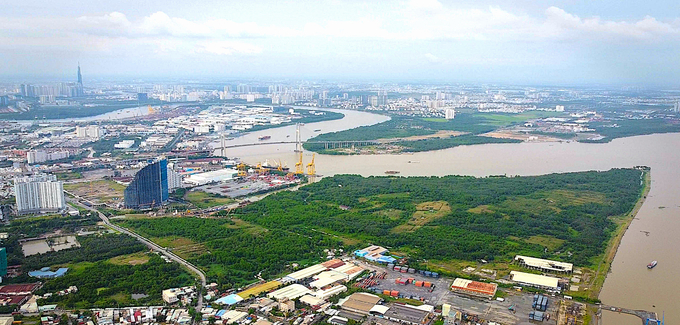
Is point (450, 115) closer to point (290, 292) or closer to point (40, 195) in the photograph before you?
point (40, 195)

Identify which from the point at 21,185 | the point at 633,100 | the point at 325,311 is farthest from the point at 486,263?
the point at 633,100

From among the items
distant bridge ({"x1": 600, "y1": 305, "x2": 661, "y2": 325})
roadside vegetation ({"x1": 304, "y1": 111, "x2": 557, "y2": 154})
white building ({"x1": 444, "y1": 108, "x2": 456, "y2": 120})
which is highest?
white building ({"x1": 444, "y1": 108, "x2": 456, "y2": 120})

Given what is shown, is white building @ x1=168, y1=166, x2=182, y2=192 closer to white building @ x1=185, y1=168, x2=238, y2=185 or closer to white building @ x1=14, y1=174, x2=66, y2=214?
white building @ x1=185, y1=168, x2=238, y2=185

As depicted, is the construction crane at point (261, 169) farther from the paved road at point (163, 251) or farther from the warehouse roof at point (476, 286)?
the warehouse roof at point (476, 286)

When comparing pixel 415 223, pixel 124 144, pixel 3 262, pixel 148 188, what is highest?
pixel 148 188

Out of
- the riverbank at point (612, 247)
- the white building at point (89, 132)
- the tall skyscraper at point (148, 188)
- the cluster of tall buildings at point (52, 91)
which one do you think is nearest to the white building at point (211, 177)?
the tall skyscraper at point (148, 188)

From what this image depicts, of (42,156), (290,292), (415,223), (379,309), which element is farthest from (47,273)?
(42,156)

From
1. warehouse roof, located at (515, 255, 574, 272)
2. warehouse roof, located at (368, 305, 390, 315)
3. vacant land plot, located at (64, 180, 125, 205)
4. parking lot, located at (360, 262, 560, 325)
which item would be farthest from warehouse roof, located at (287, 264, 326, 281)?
vacant land plot, located at (64, 180, 125, 205)
